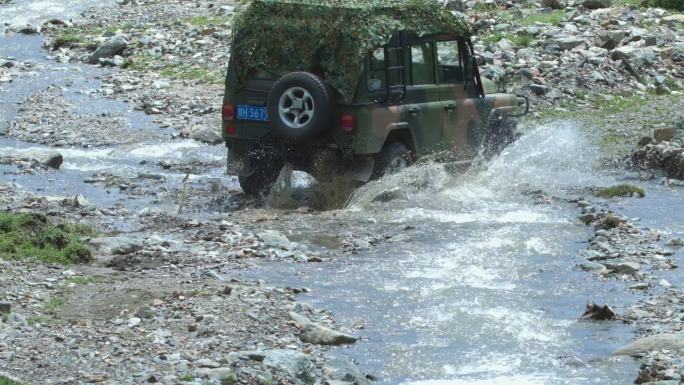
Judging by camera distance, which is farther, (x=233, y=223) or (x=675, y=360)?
(x=233, y=223)

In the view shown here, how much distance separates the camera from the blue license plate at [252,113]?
14.8m

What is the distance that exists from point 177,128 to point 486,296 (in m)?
10.3

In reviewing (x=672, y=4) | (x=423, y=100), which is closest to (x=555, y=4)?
(x=672, y=4)

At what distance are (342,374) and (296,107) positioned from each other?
19.6 ft

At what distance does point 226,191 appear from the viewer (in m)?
16.3

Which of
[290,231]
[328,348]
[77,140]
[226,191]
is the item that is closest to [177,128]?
[77,140]

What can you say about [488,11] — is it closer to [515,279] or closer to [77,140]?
[77,140]

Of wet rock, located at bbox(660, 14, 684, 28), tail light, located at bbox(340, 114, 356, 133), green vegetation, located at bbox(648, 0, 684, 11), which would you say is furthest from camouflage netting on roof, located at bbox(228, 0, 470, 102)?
green vegetation, located at bbox(648, 0, 684, 11)

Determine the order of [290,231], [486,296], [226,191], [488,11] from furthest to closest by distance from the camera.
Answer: [488,11]
[226,191]
[290,231]
[486,296]

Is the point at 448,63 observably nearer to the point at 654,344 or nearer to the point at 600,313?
the point at 600,313

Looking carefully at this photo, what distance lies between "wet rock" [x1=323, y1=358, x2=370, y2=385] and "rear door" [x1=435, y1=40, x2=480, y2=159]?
6.86 m

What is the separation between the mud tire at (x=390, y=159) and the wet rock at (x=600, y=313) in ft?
15.1

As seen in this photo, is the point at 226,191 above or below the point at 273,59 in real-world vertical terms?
below

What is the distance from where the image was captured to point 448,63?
1564 centimetres
